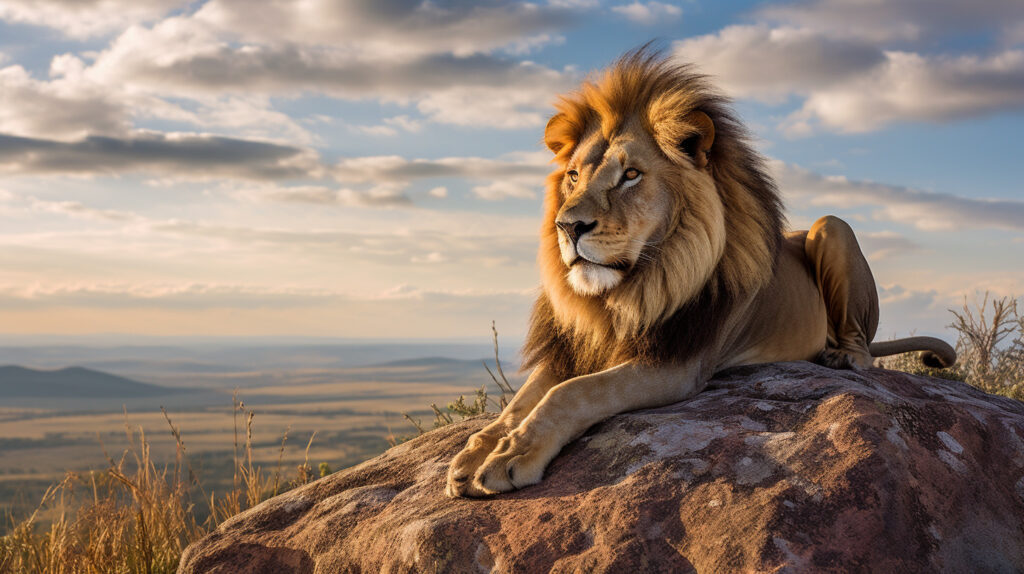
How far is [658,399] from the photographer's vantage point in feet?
13.9

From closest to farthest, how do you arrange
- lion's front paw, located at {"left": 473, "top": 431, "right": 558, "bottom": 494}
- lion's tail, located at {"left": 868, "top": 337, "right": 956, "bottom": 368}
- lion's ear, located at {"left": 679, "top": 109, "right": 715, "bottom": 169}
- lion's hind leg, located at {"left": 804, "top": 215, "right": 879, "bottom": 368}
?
lion's front paw, located at {"left": 473, "top": 431, "right": 558, "bottom": 494} → lion's ear, located at {"left": 679, "top": 109, "right": 715, "bottom": 169} → lion's hind leg, located at {"left": 804, "top": 215, "right": 879, "bottom": 368} → lion's tail, located at {"left": 868, "top": 337, "right": 956, "bottom": 368}

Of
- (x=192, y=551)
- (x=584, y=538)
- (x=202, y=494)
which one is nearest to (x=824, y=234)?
(x=584, y=538)

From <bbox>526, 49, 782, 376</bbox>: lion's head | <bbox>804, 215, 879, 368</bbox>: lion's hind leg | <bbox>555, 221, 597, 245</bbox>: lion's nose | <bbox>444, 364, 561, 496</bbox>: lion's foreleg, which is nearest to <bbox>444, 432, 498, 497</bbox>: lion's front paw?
<bbox>444, 364, 561, 496</bbox>: lion's foreleg

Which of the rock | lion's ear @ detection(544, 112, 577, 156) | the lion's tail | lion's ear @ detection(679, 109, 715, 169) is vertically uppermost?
lion's ear @ detection(544, 112, 577, 156)

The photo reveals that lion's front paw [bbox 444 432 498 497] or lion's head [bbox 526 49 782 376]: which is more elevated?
lion's head [bbox 526 49 782 376]

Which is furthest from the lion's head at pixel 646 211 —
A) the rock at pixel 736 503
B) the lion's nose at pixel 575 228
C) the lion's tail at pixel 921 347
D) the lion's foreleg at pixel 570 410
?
the lion's tail at pixel 921 347

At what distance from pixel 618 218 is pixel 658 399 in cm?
97

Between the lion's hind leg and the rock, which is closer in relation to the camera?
the rock

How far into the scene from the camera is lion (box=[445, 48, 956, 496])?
156 inches

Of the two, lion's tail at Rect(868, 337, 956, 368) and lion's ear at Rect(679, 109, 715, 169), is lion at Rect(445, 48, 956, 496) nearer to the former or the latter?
lion's ear at Rect(679, 109, 715, 169)

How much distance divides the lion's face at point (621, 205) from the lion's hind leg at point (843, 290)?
1.79 meters

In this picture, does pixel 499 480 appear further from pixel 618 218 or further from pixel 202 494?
pixel 202 494

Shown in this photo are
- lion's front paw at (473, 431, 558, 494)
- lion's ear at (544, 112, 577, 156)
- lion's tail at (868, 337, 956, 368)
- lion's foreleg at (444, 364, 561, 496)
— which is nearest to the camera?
lion's front paw at (473, 431, 558, 494)

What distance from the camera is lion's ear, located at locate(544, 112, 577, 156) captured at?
4.68 meters
